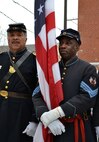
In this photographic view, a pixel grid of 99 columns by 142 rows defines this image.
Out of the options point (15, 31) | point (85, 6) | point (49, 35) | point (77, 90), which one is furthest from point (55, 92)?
point (85, 6)

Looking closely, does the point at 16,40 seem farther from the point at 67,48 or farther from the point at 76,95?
the point at 76,95

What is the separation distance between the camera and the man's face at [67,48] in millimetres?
4426

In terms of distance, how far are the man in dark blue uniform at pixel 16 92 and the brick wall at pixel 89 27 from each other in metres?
7.65

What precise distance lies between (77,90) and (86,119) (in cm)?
33

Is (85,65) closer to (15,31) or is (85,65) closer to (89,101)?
(89,101)

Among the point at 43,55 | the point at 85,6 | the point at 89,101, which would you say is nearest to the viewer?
the point at 89,101

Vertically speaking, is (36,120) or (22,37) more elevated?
(22,37)

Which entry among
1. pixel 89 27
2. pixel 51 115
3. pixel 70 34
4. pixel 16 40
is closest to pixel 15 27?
pixel 16 40

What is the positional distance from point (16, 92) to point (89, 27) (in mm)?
A: 8111

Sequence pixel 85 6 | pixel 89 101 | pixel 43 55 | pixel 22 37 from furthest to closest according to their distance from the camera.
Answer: pixel 85 6
pixel 22 37
pixel 43 55
pixel 89 101

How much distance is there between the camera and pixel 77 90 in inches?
171

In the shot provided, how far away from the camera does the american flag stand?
4340 mm

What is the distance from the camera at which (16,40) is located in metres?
4.83

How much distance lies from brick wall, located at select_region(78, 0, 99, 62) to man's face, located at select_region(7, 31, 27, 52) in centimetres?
764
